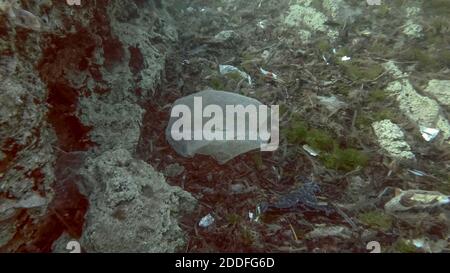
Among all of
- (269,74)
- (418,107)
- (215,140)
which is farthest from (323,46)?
(215,140)

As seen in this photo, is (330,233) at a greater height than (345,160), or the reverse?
(345,160)

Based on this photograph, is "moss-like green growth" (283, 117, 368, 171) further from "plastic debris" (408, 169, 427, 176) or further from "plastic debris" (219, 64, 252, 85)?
"plastic debris" (219, 64, 252, 85)

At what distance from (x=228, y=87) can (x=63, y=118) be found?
63.5 inches

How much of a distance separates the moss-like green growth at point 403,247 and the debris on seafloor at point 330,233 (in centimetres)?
26

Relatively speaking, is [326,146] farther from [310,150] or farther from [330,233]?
[330,233]

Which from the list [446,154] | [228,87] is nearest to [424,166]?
[446,154]

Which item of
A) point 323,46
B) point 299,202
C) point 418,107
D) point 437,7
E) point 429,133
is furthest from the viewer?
point 437,7

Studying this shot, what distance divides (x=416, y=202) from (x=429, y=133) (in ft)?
2.89

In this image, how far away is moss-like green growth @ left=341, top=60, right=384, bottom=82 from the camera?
3.35m

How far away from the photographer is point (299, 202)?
230 cm

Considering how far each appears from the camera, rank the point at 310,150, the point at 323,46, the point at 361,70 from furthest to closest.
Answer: the point at 323,46 → the point at 361,70 → the point at 310,150

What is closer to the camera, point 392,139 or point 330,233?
point 330,233

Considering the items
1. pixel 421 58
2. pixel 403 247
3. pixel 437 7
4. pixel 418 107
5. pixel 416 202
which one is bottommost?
pixel 403 247

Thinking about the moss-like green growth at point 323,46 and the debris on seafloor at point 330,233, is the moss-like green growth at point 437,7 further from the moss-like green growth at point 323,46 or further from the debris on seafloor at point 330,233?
the debris on seafloor at point 330,233
